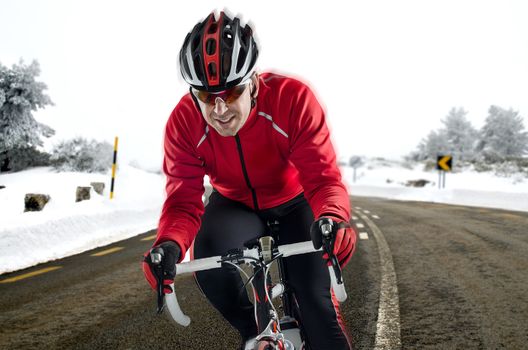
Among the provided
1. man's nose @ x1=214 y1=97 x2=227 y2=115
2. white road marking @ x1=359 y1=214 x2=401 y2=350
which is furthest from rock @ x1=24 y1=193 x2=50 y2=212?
man's nose @ x1=214 y1=97 x2=227 y2=115

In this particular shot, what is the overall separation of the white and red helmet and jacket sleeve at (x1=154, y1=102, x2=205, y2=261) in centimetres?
52

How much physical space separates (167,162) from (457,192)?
21.8m

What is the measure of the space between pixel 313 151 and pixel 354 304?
2300 millimetres

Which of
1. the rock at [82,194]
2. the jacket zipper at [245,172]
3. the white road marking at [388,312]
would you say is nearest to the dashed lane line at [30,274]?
the jacket zipper at [245,172]

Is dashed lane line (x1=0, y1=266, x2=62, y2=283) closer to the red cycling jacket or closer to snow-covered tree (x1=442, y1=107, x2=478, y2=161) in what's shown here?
the red cycling jacket

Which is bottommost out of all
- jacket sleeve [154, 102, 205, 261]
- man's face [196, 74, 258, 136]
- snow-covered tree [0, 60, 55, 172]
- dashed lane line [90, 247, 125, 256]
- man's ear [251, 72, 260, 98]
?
dashed lane line [90, 247, 125, 256]

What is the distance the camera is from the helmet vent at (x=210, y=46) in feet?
6.16

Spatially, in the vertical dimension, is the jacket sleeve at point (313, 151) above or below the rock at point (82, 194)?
above

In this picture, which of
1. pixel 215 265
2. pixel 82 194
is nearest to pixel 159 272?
pixel 215 265

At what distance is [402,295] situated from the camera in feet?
14.1

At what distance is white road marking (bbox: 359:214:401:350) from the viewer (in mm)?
3045

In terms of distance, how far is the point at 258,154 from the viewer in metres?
2.40

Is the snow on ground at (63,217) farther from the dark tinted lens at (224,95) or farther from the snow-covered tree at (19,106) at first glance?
the dark tinted lens at (224,95)

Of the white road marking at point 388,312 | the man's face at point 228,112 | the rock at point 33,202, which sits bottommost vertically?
the white road marking at point 388,312
